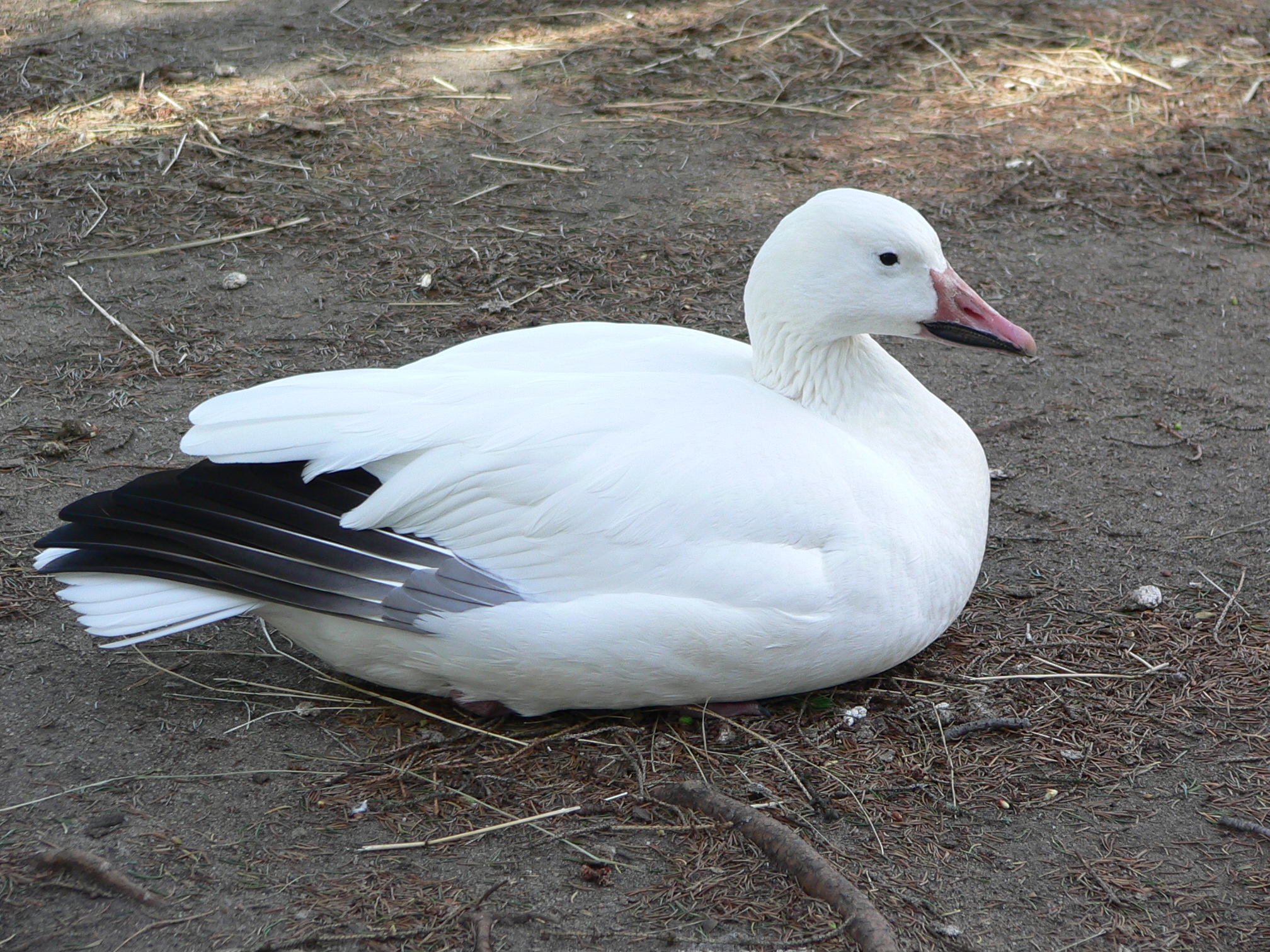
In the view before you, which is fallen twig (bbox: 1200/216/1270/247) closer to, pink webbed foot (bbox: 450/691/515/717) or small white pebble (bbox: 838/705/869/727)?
small white pebble (bbox: 838/705/869/727)

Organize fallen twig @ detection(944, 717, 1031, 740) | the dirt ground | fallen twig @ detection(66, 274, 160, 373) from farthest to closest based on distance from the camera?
fallen twig @ detection(66, 274, 160, 373) → fallen twig @ detection(944, 717, 1031, 740) → the dirt ground

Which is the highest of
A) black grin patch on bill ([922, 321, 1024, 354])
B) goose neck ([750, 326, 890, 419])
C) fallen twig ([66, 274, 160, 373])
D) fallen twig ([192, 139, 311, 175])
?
black grin patch on bill ([922, 321, 1024, 354])

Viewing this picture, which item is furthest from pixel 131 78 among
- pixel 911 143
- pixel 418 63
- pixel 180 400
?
pixel 911 143

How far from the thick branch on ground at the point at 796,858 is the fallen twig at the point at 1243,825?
0.88 metres

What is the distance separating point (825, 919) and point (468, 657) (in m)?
0.95

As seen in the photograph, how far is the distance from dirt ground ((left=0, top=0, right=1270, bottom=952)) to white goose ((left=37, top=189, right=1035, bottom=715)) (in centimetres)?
25

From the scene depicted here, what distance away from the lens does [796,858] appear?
2.47 meters

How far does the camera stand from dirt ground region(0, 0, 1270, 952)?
2.49m

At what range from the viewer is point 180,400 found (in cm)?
414

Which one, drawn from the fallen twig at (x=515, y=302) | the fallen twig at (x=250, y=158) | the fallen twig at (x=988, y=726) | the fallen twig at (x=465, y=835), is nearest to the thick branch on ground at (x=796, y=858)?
the fallen twig at (x=465, y=835)

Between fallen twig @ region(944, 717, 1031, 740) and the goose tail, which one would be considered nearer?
the goose tail

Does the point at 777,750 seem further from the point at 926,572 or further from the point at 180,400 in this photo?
the point at 180,400

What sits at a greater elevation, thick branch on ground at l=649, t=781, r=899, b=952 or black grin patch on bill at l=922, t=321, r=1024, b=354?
black grin patch on bill at l=922, t=321, r=1024, b=354

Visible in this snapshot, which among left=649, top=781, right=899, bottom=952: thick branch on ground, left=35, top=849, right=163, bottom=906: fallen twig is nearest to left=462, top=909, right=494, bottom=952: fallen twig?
left=649, top=781, right=899, bottom=952: thick branch on ground
